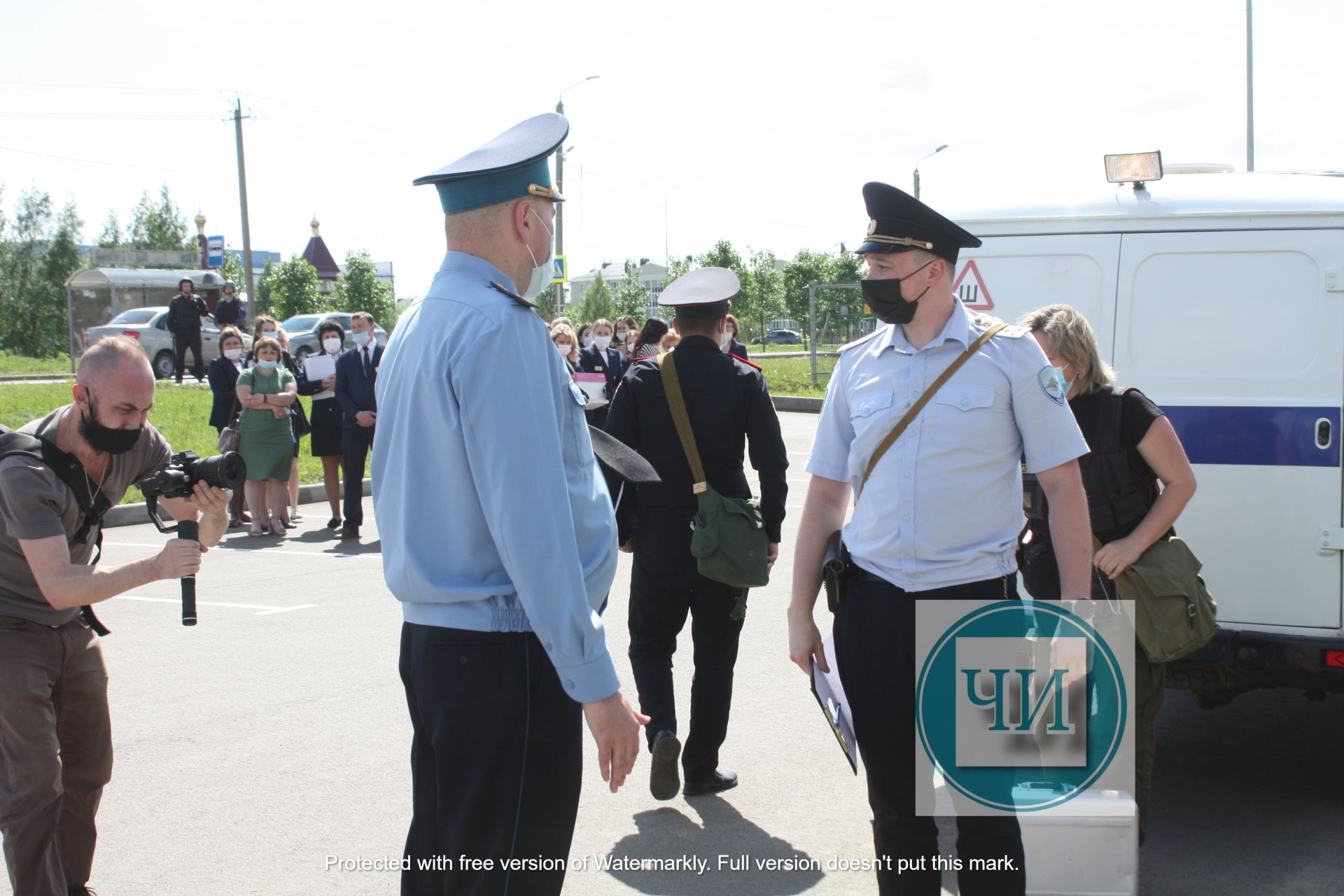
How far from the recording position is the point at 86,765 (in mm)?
3545

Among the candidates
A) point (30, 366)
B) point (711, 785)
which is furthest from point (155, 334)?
point (711, 785)

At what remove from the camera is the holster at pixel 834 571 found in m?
3.20

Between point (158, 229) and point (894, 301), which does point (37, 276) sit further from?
point (894, 301)

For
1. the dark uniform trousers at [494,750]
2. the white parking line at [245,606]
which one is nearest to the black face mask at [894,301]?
the dark uniform trousers at [494,750]

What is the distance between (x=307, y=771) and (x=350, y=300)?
45202 mm

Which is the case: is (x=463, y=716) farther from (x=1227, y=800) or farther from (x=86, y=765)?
(x=1227, y=800)

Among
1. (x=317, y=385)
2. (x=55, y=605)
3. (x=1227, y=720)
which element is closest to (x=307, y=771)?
(x=55, y=605)

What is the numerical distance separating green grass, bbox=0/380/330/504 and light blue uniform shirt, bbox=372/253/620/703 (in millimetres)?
11154

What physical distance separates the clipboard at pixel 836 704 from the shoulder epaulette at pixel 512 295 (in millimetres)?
1427

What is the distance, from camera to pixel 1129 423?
12.9 ft

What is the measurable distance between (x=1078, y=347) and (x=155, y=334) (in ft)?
86.0

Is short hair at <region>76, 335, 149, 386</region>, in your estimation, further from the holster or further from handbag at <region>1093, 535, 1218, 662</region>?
handbag at <region>1093, 535, 1218, 662</region>

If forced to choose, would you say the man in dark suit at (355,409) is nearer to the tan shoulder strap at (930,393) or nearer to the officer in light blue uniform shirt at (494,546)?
the tan shoulder strap at (930,393)

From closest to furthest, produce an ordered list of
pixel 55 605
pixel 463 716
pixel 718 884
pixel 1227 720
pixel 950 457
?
pixel 463 716, pixel 950 457, pixel 55 605, pixel 718 884, pixel 1227 720
